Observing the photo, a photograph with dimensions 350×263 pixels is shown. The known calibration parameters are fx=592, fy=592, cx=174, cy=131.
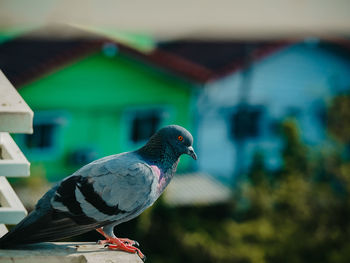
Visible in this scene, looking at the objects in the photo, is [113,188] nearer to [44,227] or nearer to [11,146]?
[44,227]


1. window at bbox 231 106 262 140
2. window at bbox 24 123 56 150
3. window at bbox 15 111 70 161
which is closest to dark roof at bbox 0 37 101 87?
window at bbox 15 111 70 161

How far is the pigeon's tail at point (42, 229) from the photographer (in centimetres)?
240

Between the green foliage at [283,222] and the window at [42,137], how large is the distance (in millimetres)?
3084

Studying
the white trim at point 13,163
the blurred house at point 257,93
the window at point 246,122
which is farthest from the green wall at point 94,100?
the white trim at point 13,163

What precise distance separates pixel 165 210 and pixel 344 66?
7.49m

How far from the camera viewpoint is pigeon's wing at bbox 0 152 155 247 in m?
2.62

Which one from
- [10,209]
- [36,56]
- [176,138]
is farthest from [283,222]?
[10,209]

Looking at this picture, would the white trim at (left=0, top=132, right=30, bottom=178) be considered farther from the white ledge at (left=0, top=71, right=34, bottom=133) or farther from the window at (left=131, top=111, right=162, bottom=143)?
the window at (left=131, top=111, right=162, bottom=143)

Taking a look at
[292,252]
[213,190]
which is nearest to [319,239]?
[292,252]

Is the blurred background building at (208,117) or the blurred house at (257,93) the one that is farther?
the blurred house at (257,93)

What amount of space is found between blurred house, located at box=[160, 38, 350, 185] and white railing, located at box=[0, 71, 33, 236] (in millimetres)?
11001

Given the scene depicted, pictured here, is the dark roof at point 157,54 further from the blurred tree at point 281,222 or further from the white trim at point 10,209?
the white trim at point 10,209

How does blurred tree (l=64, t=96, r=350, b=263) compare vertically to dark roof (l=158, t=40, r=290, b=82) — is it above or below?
below

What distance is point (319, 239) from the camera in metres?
9.78
